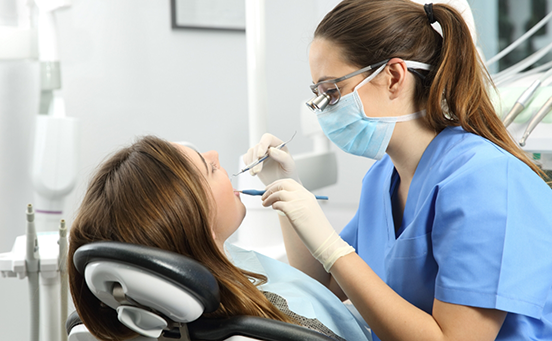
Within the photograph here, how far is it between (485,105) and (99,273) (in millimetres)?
875

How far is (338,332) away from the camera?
970 mm

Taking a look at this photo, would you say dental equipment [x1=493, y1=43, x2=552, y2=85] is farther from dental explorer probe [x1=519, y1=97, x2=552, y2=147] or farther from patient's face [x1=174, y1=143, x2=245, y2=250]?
patient's face [x1=174, y1=143, x2=245, y2=250]

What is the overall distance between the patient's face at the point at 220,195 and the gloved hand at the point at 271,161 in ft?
0.68

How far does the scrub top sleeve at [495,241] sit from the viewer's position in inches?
32.0

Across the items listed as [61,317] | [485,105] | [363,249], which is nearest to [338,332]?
[363,249]

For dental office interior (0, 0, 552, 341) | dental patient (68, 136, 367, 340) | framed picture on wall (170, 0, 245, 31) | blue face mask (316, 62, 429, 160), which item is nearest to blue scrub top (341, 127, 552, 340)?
blue face mask (316, 62, 429, 160)

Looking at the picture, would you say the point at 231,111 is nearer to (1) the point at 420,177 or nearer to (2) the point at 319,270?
(2) the point at 319,270

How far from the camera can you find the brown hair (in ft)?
3.26

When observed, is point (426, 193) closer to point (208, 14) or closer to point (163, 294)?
point (163, 294)

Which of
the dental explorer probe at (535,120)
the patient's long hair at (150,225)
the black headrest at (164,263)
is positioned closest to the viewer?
the black headrest at (164,263)

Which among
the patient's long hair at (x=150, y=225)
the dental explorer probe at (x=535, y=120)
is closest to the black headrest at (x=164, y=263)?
the patient's long hair at (x=150, y=225)

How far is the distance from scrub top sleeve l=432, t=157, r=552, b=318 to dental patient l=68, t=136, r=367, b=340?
11.3 inches

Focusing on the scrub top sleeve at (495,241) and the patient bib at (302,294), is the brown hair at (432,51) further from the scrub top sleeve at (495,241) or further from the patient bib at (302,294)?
the patient bib at (302,294)

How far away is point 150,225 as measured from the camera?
781 millimetres
